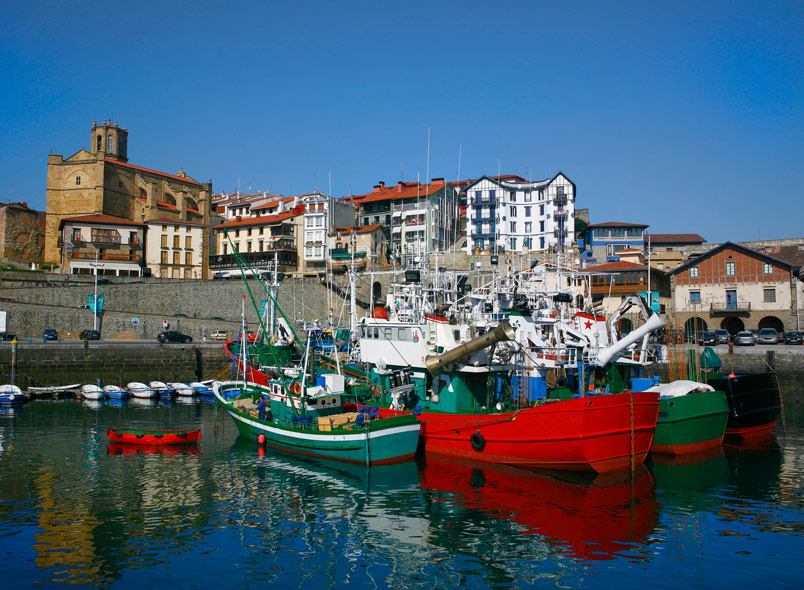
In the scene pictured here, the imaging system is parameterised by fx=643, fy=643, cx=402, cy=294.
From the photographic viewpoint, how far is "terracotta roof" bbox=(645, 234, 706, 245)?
80.2 meters

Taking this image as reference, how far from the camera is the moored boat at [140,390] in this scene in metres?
40.4

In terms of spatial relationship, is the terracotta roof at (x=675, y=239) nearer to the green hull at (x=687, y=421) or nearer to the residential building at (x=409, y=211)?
the residential building at (x=409, y=211)

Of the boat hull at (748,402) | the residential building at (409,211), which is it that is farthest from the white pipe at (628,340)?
the residential building at (409,211)

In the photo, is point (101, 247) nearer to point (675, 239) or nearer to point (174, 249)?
point (174, 249)

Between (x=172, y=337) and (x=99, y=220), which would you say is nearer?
(x=172, y=337)

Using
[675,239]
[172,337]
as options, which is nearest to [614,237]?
[675,239]

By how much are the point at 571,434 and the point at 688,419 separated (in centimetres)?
612

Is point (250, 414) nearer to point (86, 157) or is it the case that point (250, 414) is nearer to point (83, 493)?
point (83, 493)

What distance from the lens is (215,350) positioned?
47750 millimetres

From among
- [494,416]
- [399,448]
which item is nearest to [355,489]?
[399,448]

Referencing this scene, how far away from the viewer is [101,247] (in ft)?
229

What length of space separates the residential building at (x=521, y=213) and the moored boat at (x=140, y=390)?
138 feet

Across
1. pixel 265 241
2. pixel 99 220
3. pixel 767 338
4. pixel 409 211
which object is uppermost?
pixel 409 211

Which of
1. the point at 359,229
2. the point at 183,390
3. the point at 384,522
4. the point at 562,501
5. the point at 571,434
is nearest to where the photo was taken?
the point at 384,522
